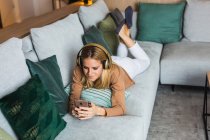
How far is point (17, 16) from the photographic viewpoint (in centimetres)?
479

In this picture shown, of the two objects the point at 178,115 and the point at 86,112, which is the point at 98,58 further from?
the point at 178,115

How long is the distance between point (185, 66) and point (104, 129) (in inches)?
54.7

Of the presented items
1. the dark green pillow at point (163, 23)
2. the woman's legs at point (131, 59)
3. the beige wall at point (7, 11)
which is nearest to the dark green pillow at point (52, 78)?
the woman's legs at point (131, 59)

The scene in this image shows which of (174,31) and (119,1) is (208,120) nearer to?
(174,31)

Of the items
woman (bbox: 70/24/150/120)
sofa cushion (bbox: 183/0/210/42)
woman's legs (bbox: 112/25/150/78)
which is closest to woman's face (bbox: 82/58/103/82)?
woman (bbox: 70/24/150/120)

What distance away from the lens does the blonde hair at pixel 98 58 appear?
1.59m

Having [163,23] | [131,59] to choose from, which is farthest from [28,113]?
[163,23]

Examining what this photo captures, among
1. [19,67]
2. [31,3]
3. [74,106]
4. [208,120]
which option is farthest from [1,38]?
[31,3]

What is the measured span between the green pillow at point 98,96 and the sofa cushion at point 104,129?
0.10 m

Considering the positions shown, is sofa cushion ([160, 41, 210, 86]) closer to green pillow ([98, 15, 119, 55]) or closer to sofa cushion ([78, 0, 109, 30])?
green pillow ([98, 15, 119, 55])

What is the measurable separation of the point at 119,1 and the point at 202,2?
39.1 inches

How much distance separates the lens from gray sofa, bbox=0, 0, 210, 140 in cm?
154

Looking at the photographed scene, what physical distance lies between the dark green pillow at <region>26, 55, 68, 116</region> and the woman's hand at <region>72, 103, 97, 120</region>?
11 cm

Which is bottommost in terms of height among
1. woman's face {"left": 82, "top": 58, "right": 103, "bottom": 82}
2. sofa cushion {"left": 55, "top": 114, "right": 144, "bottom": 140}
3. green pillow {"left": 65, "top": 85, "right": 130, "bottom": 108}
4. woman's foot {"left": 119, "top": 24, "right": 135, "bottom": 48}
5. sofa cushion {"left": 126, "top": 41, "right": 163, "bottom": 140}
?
sofa cushion {"left": 126, "top": 41, "right": 163, "bottom": 140}
